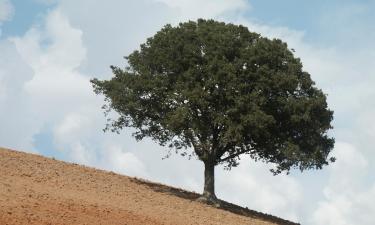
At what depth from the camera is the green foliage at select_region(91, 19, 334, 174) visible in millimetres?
33625

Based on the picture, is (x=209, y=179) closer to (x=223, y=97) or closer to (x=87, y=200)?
(x=223, y=97)

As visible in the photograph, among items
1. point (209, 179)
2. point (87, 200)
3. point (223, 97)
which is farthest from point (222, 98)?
point (87, 200)

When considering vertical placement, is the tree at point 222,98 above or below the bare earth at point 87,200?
above

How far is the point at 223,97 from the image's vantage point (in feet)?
112

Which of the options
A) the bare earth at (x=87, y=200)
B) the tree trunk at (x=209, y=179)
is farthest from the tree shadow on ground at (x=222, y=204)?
the tree trunk at (x=209, y=179)

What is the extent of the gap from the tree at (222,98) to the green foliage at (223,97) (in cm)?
6

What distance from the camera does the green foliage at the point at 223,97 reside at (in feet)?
110

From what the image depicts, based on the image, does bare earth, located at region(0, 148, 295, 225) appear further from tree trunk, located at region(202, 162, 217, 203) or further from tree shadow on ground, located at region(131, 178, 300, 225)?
tree trunk, located at region(202, 162, 217, 203)

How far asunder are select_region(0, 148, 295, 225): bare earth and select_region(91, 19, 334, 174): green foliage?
3.68 metres

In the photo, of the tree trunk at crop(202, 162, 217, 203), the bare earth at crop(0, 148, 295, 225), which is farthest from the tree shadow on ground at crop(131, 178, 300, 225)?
the tree trunk at crop(202, 162, 217, 203)

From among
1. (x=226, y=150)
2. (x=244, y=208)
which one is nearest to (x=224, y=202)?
(x=244, y=208)

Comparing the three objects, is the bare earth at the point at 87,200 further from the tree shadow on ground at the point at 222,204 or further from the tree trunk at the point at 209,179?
the tree trunk at the point at 209,179

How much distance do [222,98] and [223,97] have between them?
9 cm

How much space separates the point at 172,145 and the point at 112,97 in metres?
4.69
